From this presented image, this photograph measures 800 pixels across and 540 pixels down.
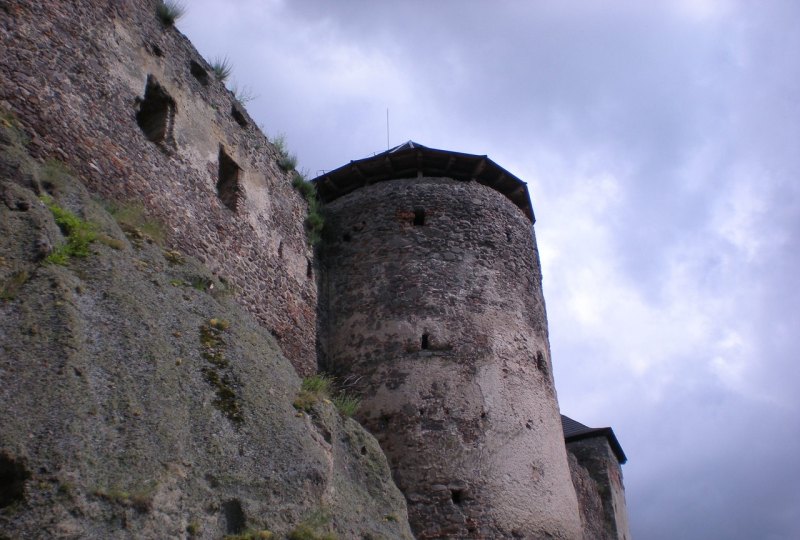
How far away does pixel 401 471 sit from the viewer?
11047 millimetres

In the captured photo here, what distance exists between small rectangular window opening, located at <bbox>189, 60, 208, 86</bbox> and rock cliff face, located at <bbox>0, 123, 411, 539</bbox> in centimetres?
403

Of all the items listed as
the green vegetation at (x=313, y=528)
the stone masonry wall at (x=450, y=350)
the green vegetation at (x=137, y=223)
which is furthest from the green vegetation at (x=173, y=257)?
the stone masonry wall at (x=450, y=350)

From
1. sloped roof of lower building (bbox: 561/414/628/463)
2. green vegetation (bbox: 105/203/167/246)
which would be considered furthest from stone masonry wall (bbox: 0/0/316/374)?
sloped roof of lower building (bbox: 561/414/628/463)

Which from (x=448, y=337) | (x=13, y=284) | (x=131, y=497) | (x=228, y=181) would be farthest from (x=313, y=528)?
(x=228, y=181)

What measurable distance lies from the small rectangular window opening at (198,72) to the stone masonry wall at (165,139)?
0.02 metres

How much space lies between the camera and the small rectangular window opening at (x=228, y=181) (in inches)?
453

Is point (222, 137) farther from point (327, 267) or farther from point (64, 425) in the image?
point (64, 425)

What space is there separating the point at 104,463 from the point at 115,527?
42 cm

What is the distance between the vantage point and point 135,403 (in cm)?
552

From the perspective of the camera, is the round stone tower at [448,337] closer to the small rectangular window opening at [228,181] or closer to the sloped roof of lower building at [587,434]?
the small rectangular window opening at [228,181]

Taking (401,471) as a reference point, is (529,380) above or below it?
above

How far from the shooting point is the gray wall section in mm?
15531

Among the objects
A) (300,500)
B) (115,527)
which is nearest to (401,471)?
(300,500)

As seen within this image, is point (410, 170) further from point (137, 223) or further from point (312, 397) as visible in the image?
point (312, 397)
